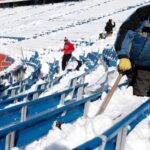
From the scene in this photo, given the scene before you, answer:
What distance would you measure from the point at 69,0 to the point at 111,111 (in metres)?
51.1

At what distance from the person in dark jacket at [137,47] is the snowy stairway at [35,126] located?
1.15 meters

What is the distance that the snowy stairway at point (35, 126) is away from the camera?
15.3 feet

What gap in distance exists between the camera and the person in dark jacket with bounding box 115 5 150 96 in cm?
486

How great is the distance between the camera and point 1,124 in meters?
6.27

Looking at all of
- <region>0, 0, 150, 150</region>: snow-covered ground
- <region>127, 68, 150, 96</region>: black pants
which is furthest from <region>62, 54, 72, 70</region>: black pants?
<region>127, 68, 150, 96</region>: black pants

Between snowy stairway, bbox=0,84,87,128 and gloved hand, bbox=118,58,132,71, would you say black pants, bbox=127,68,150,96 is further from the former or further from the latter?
snowy stairway, bbox=0,84,87,128

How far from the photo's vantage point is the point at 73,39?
27.0 metres

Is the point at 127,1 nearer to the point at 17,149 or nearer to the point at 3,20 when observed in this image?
the point at 3,20

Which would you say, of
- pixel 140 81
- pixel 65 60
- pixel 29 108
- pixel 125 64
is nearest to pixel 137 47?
pixel 125 64

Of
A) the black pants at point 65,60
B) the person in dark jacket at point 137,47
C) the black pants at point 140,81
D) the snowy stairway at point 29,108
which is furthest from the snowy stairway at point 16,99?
the black pants at point 65,60

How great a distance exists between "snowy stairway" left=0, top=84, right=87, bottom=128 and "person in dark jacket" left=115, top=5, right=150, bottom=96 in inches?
74.3

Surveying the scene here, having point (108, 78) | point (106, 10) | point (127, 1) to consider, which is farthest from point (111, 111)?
point (127, 1)

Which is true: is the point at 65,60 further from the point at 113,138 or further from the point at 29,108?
the point at 113,138

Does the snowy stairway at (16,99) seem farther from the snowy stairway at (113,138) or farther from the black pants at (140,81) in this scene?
the snowy stairway at (113,138)
